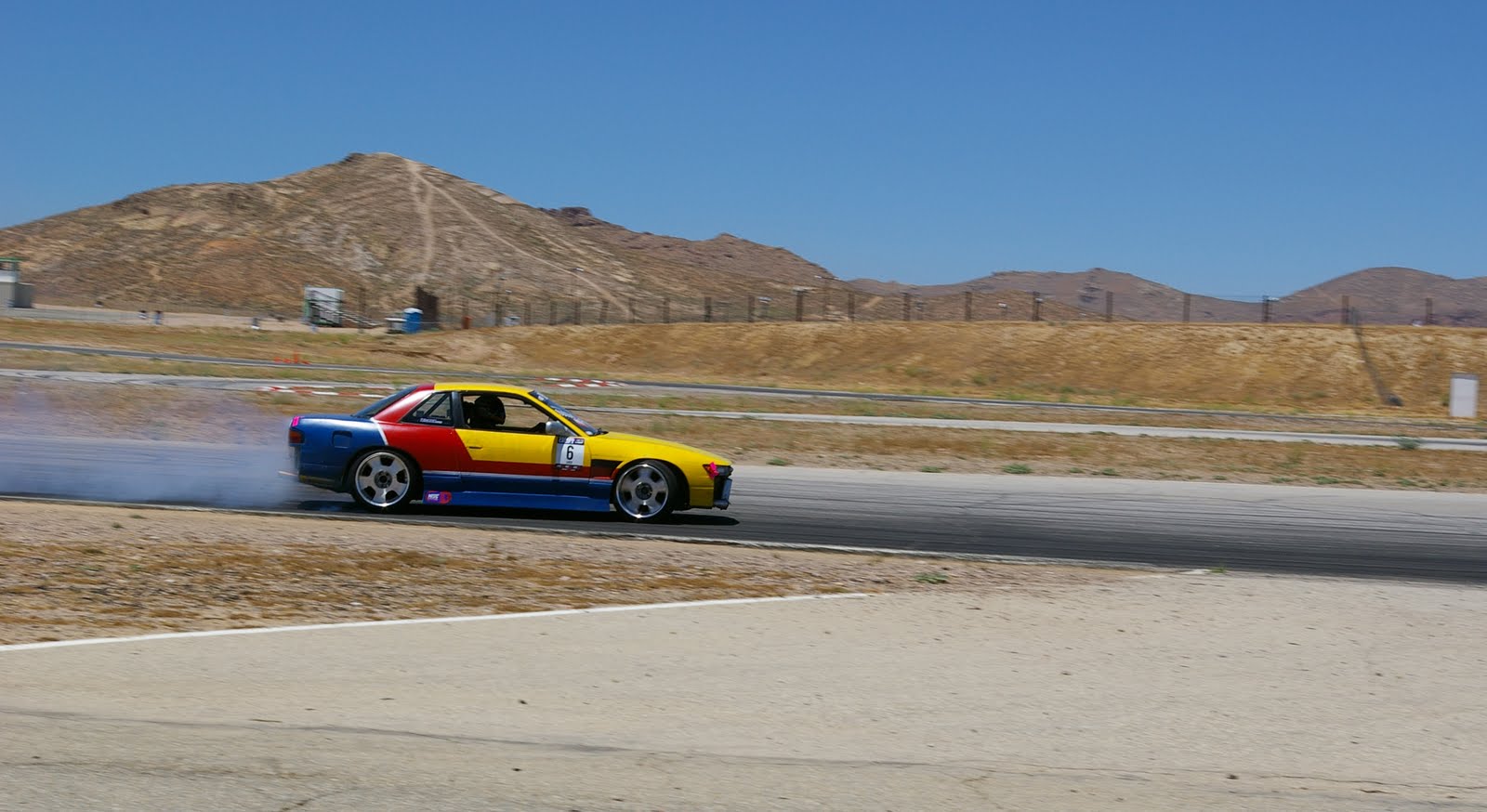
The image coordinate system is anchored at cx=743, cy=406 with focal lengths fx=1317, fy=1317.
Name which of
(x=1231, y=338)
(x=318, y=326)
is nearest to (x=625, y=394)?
(x=1231, y=338)

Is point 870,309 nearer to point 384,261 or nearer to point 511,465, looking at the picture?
point 384,261

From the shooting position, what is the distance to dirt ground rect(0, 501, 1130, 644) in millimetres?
8500

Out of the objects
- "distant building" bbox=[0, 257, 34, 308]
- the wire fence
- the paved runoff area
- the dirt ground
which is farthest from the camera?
the wire fence

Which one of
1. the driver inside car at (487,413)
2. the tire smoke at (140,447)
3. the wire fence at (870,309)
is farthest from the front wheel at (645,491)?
the wire fence at (870,309)

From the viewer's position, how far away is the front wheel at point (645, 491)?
43.2ft

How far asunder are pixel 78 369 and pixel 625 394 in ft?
43.5

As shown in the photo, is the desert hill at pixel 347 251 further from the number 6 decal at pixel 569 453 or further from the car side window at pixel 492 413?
the number 6 decal at pixel 569 453

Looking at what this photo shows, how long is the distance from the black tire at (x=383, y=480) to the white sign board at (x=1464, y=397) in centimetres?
4030

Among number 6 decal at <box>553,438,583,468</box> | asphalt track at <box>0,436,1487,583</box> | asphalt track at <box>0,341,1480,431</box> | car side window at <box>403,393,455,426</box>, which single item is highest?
asphalt track at <box>0,341,1480,431</box>

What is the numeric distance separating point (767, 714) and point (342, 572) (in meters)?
4.54

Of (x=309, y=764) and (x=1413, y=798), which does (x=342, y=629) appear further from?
(x=1413, y=798)

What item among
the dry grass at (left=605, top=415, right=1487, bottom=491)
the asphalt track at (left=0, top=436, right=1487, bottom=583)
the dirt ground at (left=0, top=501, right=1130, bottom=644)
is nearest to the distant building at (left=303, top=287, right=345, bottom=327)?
the dry grass at (left=605, top=415, right=1487, bottom=491)

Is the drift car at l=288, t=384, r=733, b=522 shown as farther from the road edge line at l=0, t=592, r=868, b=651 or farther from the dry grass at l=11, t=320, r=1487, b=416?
the dry grass at l=11, t=320, r=1487, b=416

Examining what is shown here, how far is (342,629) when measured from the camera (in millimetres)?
7934
